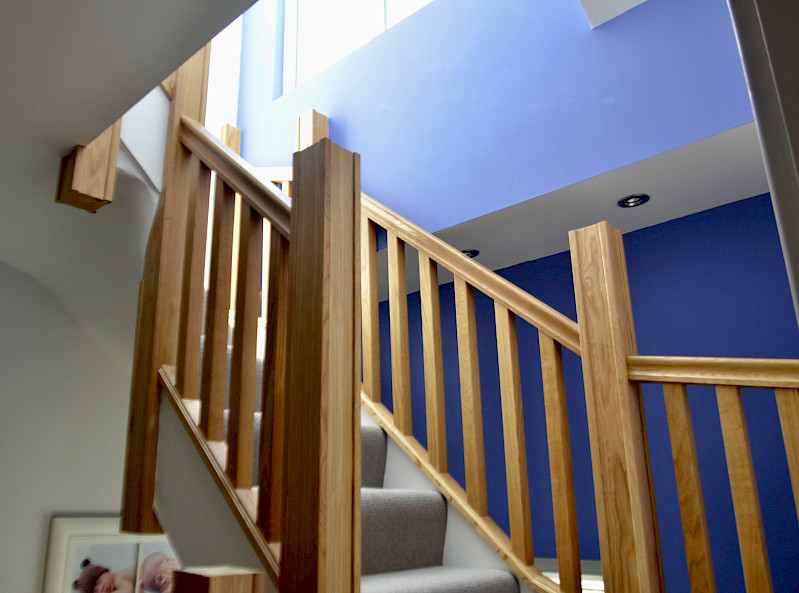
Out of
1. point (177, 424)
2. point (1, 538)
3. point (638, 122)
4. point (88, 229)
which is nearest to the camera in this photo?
point (177, 424)

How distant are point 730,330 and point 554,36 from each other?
138 centimetres

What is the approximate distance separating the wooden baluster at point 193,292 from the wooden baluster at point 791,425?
4.44 feet

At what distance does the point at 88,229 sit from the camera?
206cm

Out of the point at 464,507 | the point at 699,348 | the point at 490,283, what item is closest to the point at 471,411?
the point at 464,507

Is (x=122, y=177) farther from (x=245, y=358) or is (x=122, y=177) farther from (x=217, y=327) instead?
(x=245, y=358)

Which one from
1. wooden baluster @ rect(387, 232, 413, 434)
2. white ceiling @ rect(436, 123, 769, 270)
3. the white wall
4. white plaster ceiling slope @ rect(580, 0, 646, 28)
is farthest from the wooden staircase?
the white wall

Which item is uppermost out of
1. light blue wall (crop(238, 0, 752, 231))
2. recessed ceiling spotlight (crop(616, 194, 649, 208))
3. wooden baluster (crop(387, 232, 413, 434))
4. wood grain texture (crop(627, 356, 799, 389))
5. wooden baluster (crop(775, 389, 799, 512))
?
light blue wall (crop(238, 0, 752, 231))

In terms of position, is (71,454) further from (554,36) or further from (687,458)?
(554,36)

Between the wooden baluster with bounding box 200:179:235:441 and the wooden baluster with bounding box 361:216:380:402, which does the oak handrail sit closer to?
the wooden baluster with bounding box 200:179:235:441

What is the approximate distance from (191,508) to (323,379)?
64 cm

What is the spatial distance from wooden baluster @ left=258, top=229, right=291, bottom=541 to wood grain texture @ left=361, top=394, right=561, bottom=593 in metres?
0.85

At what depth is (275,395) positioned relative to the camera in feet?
4.21

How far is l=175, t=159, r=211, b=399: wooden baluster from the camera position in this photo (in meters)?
1.62

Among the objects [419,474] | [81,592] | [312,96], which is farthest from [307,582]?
[312,96]
